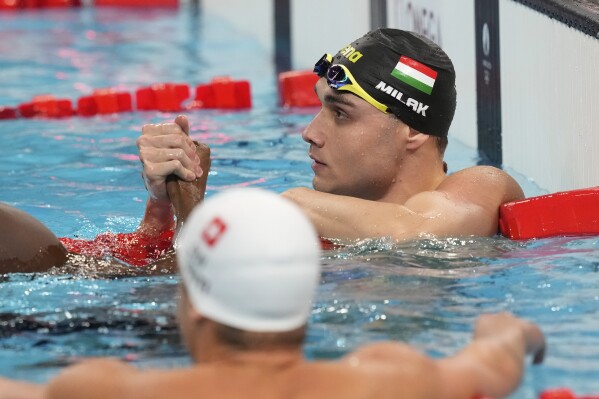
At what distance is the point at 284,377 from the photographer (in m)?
1.89

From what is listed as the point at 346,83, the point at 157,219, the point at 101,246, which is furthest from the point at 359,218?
the point at 101,246

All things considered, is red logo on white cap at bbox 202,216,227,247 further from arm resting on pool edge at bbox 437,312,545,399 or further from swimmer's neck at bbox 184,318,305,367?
arm resting on pool edge at bbox 437,312,545,399

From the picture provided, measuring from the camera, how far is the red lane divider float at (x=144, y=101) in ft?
23.0

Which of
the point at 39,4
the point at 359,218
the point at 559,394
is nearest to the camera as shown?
the point at 559,394

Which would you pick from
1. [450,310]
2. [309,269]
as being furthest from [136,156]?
[309,269]

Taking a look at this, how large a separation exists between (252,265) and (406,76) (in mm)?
1892

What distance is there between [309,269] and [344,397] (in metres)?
0.22

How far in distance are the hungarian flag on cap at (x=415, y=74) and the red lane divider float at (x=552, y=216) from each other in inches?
18.1

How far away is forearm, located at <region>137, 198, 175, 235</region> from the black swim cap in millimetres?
719

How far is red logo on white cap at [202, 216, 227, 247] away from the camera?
6.24 feet

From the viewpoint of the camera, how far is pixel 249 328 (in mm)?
1892

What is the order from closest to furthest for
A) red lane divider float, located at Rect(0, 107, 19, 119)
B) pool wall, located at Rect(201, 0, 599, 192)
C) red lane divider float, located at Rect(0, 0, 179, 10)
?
pool wall, located at Rect(201, 0, 599, 192) < red lane divider float, located at Rect(0, 107, 19, 119) < red lane divider float, located at Rect(0, 0, 179, 10)

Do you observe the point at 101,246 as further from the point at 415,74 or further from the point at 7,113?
the point at 7,113

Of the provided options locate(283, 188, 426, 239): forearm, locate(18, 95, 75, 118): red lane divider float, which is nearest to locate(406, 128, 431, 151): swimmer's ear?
locate(283, 188, 426, 239): forearm
